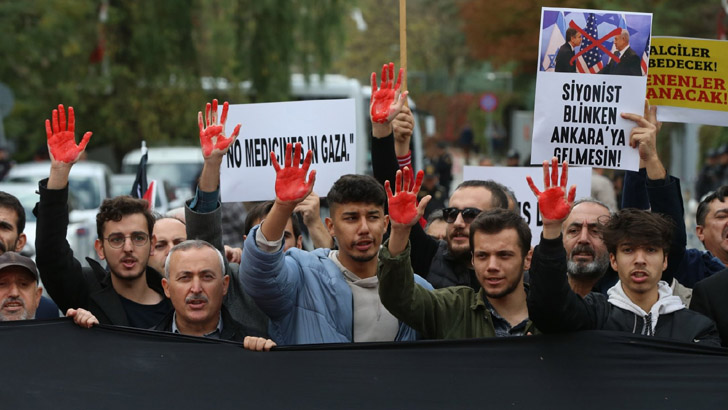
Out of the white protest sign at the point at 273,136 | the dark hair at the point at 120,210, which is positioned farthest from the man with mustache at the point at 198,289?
the white protest sign at the point at 273,136

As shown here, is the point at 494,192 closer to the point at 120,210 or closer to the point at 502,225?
the point at 502,225

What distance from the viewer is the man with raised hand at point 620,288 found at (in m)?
4.59

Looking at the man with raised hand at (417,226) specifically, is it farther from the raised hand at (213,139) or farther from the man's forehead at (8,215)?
the man's forehead at (8,215)

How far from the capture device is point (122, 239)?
5852 mm

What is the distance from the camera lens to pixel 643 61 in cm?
668

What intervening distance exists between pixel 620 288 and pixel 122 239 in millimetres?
2359

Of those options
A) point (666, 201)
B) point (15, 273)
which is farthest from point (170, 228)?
point (666, 201)

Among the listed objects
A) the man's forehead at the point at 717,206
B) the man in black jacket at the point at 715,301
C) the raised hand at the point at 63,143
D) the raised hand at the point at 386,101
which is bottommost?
the man in black jacket at the point at 715,301

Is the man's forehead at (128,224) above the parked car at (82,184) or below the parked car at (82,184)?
above

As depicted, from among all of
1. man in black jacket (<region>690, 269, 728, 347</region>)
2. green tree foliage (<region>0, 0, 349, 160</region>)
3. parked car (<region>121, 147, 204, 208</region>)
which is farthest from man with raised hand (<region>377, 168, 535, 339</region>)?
green tree foliage (<region>0, 0, 349, 160</region>)

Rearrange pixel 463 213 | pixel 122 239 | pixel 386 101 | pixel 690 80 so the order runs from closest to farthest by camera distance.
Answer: pixel 122 239
pixel 386 101
pixel 463 213
pixel 690 80

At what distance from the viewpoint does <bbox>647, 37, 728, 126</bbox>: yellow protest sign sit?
715 cm

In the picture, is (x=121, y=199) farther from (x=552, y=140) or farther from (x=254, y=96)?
(x=254, y=96)

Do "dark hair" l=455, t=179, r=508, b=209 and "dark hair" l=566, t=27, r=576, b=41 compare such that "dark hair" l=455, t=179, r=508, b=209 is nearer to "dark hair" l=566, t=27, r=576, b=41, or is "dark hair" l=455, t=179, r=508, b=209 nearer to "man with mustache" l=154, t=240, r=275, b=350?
"dark hair" l=566, t=27, r=576, b=41
